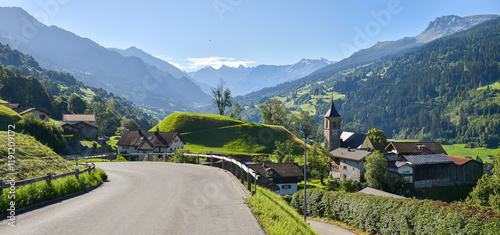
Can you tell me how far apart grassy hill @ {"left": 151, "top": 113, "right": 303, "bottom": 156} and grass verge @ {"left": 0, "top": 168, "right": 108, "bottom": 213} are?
66590mm

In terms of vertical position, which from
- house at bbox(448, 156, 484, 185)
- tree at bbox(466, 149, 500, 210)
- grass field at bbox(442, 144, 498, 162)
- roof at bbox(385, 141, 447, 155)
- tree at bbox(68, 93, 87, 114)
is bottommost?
grass field at bbox(442, 144, 498, 162)

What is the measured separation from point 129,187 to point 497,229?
2036 cm

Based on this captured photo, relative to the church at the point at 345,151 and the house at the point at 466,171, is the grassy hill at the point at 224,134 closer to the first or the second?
the church at the point at 345,151

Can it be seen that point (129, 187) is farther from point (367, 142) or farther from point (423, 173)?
point (367, 142)

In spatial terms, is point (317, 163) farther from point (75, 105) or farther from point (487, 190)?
point (75, 105)

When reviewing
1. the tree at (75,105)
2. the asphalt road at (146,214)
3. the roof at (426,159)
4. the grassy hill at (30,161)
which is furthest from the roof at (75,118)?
the roof at (426,159)

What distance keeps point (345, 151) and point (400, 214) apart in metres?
61.0

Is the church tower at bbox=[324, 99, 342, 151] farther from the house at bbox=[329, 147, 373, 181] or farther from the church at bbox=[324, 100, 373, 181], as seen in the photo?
the house at bbox=[329, 147, 373, 181]

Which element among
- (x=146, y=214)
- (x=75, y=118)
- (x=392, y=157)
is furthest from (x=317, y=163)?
(x=75, y=118)

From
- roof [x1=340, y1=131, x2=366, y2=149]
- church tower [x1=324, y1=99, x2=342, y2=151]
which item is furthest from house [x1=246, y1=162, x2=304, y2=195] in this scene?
roof [x1=340, y1=131, x2=366, y2=149]

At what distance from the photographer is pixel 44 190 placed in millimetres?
12547

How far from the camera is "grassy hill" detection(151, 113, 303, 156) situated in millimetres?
90062

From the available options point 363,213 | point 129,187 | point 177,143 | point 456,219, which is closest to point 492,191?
point 363,213

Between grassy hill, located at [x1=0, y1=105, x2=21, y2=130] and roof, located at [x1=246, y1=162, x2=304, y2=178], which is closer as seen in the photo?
grassy hill, located at [x1=0, y1=105, x2=21, y2=130]
